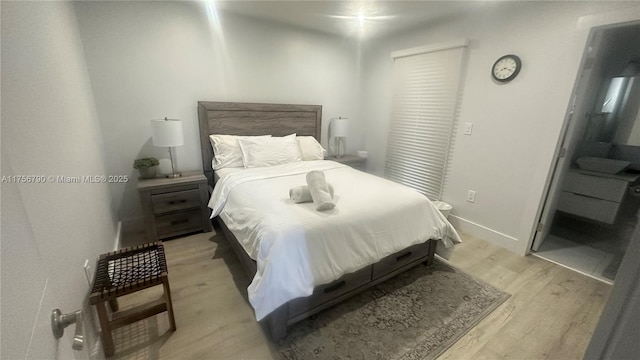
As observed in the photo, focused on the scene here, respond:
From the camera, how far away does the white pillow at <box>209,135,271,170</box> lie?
280cm

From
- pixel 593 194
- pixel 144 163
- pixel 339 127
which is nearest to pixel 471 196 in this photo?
pixel 593 194

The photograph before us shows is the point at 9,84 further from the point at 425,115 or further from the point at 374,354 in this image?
the point at 425,115

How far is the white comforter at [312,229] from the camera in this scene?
1396 mm

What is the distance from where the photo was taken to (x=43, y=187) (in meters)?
0.95

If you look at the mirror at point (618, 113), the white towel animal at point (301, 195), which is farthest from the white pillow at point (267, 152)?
the mirror at point (618, 113)

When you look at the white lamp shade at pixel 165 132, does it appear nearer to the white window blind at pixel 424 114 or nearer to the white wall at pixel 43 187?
the white wall at pixel 43 187

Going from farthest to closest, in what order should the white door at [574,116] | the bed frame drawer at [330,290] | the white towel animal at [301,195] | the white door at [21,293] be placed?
the white door at [574,116], the white towel animal at [301,195], the bed frame drawer at [330,290], the white door at [21,293]

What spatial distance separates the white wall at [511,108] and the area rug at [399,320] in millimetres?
954

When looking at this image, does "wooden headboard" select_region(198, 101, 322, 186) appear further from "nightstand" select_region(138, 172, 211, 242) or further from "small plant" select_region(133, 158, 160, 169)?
"small plant" select_region(133, 158, 160, 169)

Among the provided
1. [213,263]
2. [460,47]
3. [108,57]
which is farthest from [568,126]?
[108,57]

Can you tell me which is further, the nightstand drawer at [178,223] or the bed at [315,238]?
the nightstand drawer at [178,223]

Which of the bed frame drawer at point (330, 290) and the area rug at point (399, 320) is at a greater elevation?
the bed frame drawer at point (330, 290)

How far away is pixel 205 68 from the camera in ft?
9.20

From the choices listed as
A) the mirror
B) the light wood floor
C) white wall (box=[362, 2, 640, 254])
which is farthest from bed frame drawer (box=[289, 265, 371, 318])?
the mirror
